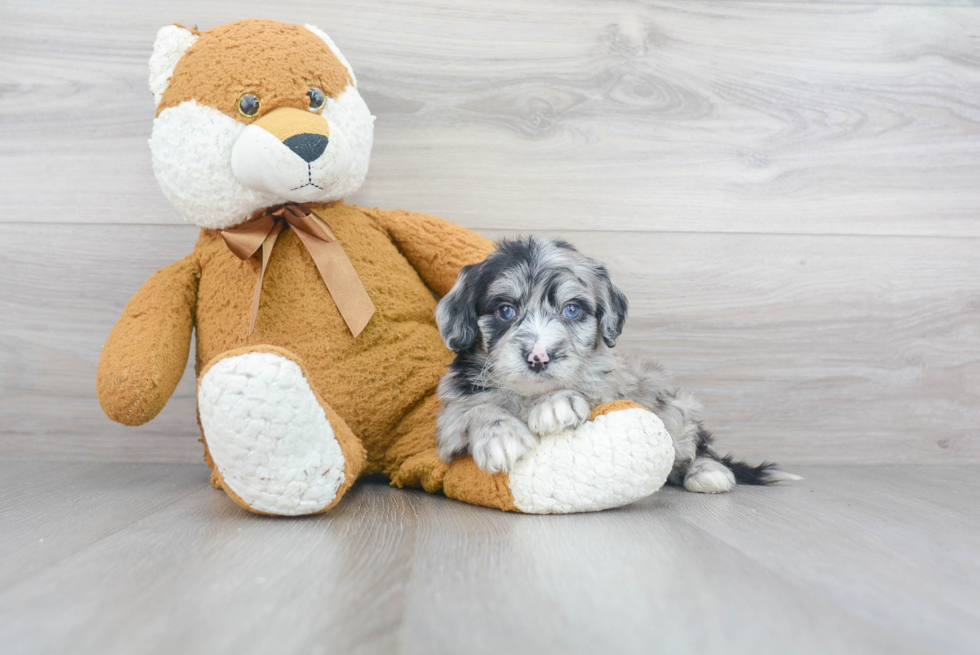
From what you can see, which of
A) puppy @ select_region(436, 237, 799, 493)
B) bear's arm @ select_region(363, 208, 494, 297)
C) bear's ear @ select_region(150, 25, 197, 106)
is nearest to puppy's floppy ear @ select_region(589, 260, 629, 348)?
puppy @ select_region(436, 237, 799, 493)

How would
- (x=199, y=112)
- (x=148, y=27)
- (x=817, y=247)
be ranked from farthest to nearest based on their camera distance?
(x=817, y=247), (x=148, y=27), (x=199, y=112)

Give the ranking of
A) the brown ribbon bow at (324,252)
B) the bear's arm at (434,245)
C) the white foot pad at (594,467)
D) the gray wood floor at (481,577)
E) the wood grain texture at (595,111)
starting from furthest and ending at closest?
the wood grain texture at (595,111), the bear's arm at (434,245), the brown ribbon bow at (324,252), the white foot pad at (594,467), the gray wood floor at (481,577)

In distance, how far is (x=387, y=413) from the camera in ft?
4.85

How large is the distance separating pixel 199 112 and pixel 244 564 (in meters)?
0.93

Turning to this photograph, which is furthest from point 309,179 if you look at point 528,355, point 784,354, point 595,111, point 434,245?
point 784,354

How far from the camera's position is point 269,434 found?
1.12 meters

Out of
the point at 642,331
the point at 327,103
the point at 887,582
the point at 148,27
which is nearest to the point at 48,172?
the point at 148,27

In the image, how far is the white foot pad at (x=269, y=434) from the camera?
3.62 feet

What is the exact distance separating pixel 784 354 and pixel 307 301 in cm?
138

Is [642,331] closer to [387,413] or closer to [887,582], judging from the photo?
[387,413]

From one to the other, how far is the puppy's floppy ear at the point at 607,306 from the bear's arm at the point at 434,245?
0.96 ft

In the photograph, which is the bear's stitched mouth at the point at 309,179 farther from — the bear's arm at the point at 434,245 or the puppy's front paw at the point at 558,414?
the puppy's front paw at the point at 558,414

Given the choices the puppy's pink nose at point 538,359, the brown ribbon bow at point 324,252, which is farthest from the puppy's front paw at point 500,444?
the brown ribbon bow at point 324,252

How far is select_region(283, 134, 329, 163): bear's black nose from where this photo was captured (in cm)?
134
